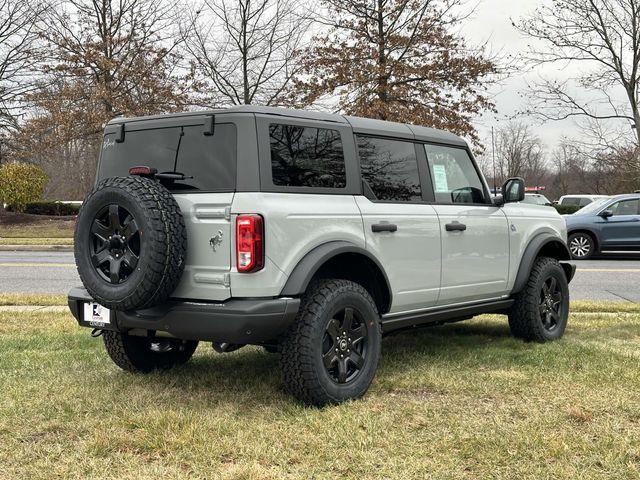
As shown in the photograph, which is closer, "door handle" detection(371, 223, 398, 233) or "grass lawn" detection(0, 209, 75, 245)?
"door handle" detection(371, 223, 398, 233)

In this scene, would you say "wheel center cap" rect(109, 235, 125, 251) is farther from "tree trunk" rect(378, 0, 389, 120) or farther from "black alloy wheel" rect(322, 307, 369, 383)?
"tree trunk" rect(378, 0, 389, 120)

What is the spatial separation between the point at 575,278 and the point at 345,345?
866 cm

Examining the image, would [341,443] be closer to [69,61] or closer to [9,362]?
[9,362]

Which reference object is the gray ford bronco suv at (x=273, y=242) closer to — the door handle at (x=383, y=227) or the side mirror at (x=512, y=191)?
the door handle at (x=383, y=227)

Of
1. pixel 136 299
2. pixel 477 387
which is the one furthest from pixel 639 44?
pixel 136 299

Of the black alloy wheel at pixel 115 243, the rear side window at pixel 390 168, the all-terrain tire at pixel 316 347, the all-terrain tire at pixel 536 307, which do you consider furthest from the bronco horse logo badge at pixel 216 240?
the all-terrain tire at pixel 536 307

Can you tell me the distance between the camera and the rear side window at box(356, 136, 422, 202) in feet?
15.1

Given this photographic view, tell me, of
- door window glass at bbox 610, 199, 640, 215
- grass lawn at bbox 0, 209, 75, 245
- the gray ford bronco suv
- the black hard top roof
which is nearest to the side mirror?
the black hard top roof

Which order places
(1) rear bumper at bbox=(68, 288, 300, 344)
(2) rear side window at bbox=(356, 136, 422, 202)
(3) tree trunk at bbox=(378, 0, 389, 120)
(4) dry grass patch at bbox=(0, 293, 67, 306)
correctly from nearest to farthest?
(1) rear bumper at bbox=(68, 288, 300, 344) → (2) rear side window at bbox=(356, 136, 422, 202) → (4) dry grass patch at bbox=(0, 293, 67, 306) → (3) tree trunk at bbox=(378, 0, 389, 120)

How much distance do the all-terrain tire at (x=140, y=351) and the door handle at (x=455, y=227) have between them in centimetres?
215

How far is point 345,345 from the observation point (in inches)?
165

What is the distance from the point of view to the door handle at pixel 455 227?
196 inches

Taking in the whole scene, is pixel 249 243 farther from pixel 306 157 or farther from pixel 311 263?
pixel 306 157


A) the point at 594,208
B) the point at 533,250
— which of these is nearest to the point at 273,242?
the point at 533,250
